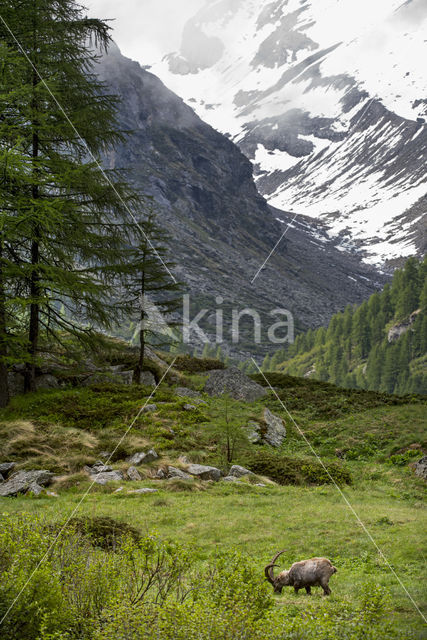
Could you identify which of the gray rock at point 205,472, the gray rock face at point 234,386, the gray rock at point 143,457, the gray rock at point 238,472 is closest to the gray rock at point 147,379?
the gray rock face at point 234,386

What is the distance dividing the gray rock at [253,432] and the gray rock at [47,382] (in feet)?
25.4

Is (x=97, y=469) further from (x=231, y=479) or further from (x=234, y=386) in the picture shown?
(x=234, y=386)

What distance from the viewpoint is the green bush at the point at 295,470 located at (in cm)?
1455

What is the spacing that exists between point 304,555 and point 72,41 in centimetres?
1824

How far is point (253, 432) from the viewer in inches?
750

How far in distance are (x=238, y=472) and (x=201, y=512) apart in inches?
167

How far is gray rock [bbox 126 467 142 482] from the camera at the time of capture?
13.0m

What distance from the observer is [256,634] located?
4.10 m

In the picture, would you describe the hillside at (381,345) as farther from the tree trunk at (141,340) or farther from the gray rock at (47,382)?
the gray rock at (47,382)

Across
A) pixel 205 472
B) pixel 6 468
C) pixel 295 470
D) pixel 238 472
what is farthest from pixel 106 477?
pixel 295 470

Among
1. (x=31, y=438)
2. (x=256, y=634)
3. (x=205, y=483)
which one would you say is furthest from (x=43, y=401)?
(x=256, y=634)

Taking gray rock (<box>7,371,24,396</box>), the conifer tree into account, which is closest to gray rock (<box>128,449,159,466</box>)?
the conifer tree

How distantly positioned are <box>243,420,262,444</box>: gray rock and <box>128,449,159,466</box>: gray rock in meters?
4.96

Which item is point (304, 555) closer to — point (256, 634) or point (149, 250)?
point (256, 634)
